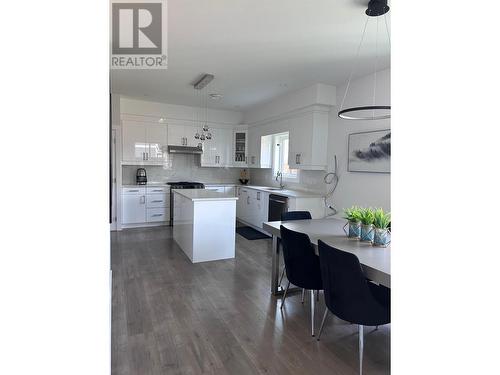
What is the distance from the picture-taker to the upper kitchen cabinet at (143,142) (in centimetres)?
611

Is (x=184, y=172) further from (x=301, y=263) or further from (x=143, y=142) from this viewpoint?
(x=301, y=263)

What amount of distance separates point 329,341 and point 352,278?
785 millimetres

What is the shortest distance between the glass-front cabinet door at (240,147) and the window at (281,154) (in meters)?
0.85

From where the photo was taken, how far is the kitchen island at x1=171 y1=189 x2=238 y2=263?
4.05m

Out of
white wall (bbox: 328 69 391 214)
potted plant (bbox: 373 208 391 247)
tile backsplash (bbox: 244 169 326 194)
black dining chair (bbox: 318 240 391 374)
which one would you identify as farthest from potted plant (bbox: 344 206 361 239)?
tile backsplash (bbox: 244 169 326 194)

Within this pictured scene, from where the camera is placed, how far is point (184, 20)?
8.93 feet

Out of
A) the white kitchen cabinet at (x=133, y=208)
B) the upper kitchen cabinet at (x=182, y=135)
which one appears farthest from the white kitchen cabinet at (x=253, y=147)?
the white kitchen cabinet at (x=133, y=208)

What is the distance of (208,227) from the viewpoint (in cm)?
413

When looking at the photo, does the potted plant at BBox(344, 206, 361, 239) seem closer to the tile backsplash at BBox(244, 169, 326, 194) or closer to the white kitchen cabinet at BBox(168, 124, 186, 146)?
the tile backsplash at BBox(244, 169, 326, 194)

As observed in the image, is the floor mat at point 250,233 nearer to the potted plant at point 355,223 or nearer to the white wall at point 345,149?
the white wall at point 345,149

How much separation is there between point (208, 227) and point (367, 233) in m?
2.35

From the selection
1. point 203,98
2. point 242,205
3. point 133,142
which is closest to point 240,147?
point 242,205

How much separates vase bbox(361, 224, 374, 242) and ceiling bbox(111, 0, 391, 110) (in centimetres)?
180
